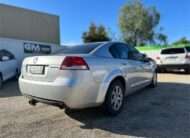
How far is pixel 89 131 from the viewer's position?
3.82 m

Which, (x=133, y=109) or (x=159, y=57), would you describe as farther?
(x=159, y=57)

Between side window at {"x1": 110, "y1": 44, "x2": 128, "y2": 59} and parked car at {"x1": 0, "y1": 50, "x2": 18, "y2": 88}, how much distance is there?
5036mm

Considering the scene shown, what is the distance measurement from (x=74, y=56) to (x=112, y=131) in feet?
4.74

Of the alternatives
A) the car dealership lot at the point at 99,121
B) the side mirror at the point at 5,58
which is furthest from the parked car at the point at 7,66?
the car dealership lot at the point at 99,121

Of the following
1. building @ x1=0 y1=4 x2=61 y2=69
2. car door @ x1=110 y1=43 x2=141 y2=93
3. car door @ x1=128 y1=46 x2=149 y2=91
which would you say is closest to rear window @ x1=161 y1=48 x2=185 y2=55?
building @ x1=0 y1=4 x2=61 y2=69

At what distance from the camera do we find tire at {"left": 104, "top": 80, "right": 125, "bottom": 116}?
4.37 metres

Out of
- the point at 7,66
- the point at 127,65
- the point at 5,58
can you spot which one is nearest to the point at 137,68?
the point at 127,65

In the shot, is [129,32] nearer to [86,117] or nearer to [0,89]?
[0,89]

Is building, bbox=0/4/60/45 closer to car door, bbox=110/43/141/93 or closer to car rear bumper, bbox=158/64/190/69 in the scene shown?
car rear bumper, bbox=158/64/190/69

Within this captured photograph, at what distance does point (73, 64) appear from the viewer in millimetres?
3773

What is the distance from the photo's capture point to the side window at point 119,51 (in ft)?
16.0

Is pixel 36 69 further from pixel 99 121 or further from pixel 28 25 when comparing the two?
pixel 28 25

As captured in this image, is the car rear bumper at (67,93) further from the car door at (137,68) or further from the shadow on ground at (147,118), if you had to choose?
the car door at (137,68)

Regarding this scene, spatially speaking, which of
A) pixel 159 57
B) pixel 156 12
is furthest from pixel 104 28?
pixel 159 57
